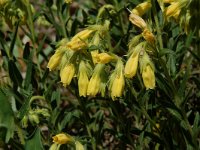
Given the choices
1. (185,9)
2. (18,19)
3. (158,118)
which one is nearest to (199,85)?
(158,118)

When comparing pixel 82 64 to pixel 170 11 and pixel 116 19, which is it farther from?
pixel 116 19

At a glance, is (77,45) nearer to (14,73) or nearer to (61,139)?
(61,139)

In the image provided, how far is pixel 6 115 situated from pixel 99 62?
69 centimetres

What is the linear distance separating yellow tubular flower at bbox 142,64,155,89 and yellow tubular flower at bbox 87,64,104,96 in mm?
296

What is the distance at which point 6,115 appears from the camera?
9.84 ft

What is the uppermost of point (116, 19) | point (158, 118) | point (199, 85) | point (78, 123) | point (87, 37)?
point (87, 37)

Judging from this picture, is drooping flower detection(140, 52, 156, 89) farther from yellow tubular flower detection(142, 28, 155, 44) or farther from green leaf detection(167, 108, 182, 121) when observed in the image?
green leaf detection(167, 108, 182, 121)

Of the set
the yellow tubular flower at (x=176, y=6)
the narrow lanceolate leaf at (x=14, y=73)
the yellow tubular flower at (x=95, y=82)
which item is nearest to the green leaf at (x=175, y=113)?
the yellow tubular flower at (x=95, y=82)

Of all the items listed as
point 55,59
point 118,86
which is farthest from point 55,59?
point 118,86

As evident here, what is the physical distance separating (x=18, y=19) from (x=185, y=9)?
4.77 feet

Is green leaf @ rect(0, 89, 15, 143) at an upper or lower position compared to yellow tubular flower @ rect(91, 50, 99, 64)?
lower

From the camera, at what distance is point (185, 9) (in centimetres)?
291

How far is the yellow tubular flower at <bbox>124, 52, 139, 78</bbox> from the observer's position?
104 inches

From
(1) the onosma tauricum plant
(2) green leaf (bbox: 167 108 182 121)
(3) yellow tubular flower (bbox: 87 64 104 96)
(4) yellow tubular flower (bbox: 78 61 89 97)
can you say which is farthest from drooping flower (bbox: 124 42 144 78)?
(2) green leaf (bbox: 167 108 182 121)
